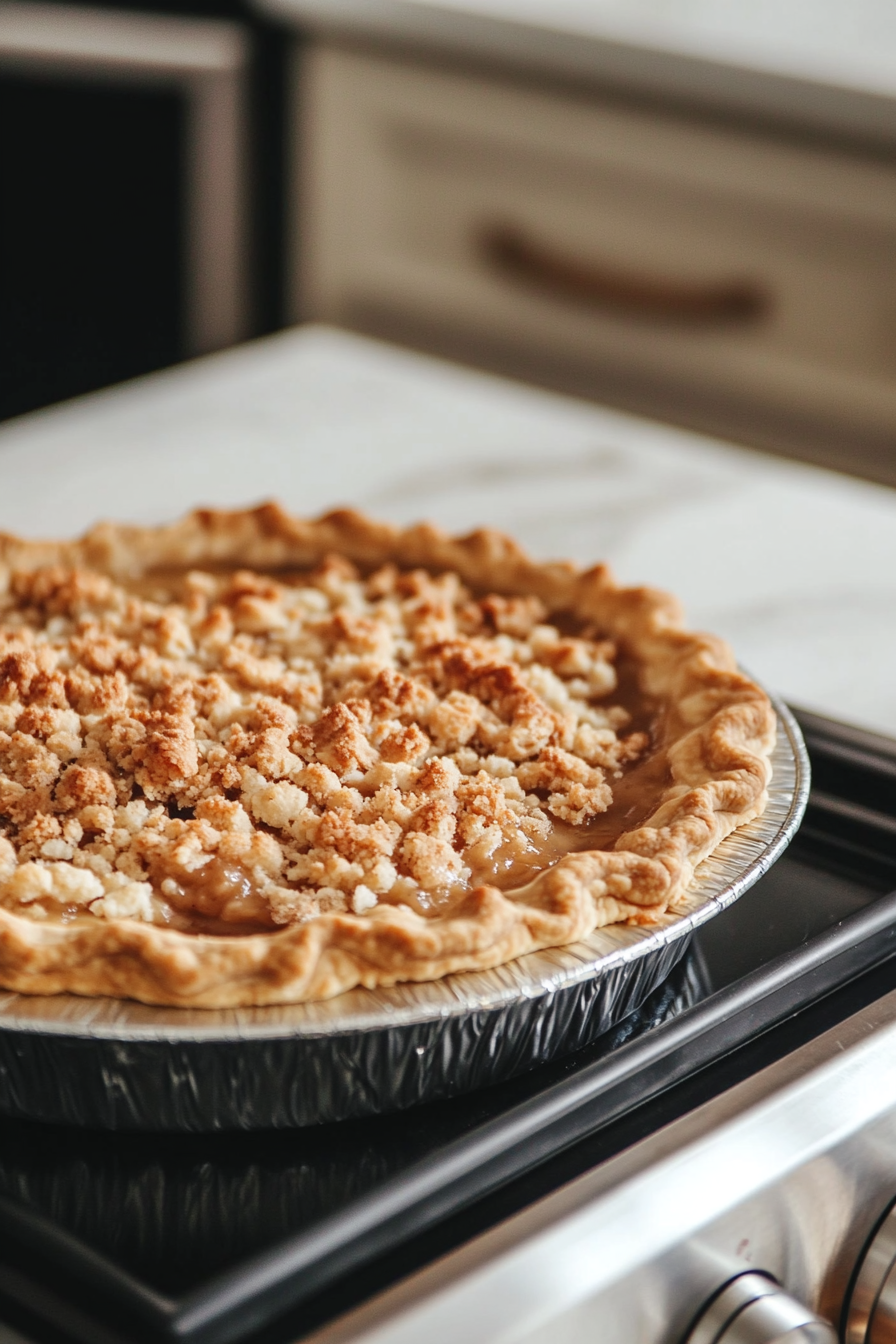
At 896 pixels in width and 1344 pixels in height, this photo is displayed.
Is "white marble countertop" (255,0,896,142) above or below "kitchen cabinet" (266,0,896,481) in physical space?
above

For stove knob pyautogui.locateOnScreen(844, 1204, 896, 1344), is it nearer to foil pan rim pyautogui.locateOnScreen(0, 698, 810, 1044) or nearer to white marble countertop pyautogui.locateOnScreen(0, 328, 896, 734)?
foil pan rim pyautogui.locateOnScreen(0, 698, 810, 1044)

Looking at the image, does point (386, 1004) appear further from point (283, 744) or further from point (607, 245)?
point (607, 245)

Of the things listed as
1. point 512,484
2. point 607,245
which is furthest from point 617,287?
point 512,484

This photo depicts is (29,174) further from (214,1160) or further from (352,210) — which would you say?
(214,1160)

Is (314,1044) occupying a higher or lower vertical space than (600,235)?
higher

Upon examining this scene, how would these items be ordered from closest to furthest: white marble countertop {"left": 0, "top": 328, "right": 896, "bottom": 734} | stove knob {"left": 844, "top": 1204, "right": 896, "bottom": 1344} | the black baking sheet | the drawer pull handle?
the black baking sheet, stove knob {"left": 844, "top": 1204, "right": 896, "bottom": 1344}, white marble countertop {"left": 0, "top": 328, "right": 896, "bottom": 734}, the drawer pull handle

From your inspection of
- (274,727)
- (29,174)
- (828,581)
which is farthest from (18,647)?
(29,174)

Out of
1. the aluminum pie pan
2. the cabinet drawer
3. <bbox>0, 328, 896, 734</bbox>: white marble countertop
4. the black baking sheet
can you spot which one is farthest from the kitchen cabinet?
the aluminum pie pan
